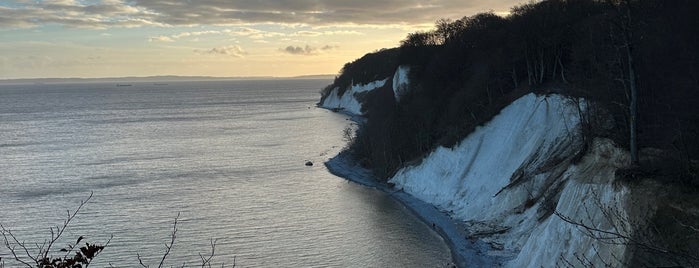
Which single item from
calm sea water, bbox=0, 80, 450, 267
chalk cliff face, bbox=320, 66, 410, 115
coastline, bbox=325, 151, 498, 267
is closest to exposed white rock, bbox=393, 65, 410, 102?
calm sea water, bbox=0, 80, 450, 267

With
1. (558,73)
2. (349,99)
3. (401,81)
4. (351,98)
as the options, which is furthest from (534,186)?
(349,99)

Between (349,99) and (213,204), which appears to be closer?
(213,204)

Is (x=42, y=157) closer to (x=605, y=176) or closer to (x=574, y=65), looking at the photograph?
(x=574, y=65)

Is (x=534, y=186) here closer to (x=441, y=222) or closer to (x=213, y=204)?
(x=441, y=222)

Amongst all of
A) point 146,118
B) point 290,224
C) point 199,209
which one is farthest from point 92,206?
point 146,118

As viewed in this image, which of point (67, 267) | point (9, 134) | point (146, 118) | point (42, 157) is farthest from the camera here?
point (146, 118)

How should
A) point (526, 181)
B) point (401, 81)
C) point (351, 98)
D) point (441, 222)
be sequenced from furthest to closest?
point (351, 98), point (401, 81), point (441, 222), point (526, 181)

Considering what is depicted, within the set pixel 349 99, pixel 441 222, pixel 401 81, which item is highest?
pixel 401 81

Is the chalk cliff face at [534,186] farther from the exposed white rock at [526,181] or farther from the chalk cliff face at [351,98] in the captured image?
the chalk cliff face at [351,98]
